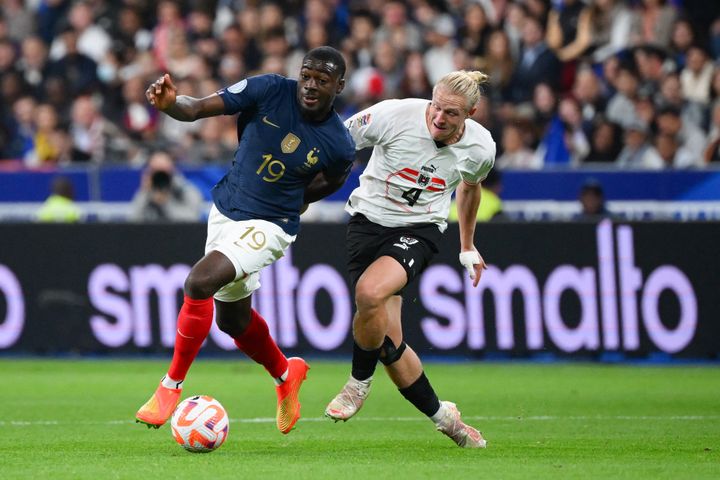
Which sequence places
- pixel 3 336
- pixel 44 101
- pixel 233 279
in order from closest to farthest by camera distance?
pixel 233 279
pixel 3 336
pixel 44 101

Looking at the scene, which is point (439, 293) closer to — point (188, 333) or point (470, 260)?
point (470, 260)

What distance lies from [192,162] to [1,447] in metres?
9.26

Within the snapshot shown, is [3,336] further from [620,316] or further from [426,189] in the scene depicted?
[426,189]

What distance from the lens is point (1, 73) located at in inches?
784

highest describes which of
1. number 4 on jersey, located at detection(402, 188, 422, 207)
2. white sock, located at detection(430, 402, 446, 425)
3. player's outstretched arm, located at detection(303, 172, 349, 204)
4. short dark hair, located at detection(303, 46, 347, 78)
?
short dark hair, located at detection(303, 46, 347, 78)

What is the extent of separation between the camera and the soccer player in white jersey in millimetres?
8266

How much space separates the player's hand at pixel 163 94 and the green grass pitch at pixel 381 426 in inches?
77.2

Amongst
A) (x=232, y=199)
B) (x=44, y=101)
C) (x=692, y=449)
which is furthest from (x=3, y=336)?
(x=692, y=449)

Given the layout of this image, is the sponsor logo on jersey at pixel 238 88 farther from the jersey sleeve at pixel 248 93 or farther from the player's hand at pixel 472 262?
the player's hand at pixel 472 262

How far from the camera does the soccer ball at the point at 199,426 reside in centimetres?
779

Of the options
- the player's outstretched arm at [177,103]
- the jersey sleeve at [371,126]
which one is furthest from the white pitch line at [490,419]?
the player's outstretched arm at [177,103]

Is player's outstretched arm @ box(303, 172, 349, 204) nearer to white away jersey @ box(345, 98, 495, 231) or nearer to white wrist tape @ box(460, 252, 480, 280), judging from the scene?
white away jersey @ box(345, 98, 495, 231)

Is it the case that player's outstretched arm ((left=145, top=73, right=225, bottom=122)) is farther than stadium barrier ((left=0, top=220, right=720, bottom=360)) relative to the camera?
No

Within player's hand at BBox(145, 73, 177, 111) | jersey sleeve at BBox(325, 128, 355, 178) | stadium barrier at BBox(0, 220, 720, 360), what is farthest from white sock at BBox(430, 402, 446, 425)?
stadium barrier at BBox(0, 220, 720, 360)
